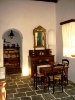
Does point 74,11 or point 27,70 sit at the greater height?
point 74,11

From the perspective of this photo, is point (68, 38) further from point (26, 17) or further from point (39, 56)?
point (26, 17)

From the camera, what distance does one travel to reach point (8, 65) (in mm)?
10039

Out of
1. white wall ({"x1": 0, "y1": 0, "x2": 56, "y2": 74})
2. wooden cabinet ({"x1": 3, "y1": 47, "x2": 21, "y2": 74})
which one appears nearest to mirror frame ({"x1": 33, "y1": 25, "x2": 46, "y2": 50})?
white wall ({"x1": 0, "y1": 0, "x2": 56, "y2": 74})

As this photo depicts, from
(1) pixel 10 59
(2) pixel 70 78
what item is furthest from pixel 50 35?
(1) pixel 10 59

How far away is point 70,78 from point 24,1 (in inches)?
167

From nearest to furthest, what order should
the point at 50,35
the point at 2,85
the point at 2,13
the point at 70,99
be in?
the point at 2,85, the point at 70,99, the point at 50,35, the point at 2,13

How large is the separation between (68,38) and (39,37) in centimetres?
171

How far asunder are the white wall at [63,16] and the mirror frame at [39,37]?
2.34 feet

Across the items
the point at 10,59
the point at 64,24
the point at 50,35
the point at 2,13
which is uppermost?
the point at 2,13

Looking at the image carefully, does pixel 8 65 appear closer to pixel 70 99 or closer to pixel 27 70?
pixel 27 70

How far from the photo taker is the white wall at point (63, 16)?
6.18m

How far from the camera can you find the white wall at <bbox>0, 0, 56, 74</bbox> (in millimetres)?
7230

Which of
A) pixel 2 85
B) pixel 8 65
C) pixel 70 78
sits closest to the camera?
pixel 2 85

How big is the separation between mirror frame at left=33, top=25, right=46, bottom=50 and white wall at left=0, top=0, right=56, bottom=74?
0.61ft
